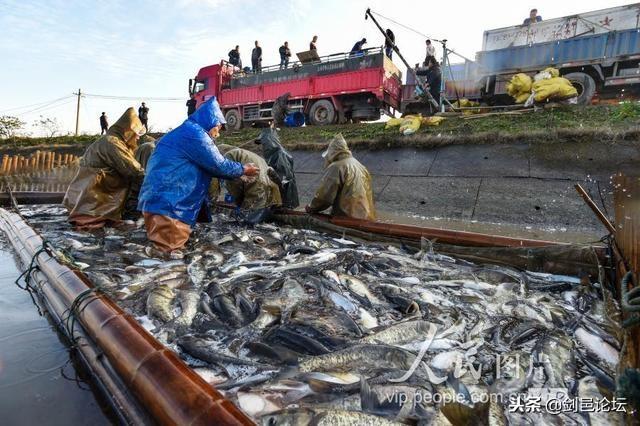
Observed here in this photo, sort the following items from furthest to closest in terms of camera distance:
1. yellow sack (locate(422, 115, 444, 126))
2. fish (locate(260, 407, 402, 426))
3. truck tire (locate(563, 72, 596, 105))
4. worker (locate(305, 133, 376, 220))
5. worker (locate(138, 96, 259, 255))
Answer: truck tire (locate(563, 72, 596, 105)) → yellow sack (locate(422, 115, 444, 126)) → worker (locate(305, 133, 376, 220)) → worker (locate(138, 96, 259, 255)) → fish (locate(260, 407, 402, 426))

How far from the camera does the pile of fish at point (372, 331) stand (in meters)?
1.70

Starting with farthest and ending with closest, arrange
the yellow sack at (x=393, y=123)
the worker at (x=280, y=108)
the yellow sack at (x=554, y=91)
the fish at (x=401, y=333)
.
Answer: the worker at (x=280, y=108) < the yellow sack at (x=393, y=123) < the yellow sack at (x=554, y=91) < the fish at (x=401, y=333)

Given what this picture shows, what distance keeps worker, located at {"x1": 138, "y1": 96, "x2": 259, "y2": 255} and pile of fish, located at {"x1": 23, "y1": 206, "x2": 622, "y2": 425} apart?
0.34 meters

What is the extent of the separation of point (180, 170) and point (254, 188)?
2.04 m

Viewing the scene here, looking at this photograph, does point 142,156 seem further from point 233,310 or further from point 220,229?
point 233,310

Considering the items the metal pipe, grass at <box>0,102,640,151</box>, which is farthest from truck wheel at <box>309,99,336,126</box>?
the metal pipe

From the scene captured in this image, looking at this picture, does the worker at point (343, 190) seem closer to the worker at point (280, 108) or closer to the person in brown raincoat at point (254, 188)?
the person in brown raincoat at point (254, 188)

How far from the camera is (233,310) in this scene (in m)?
2.80

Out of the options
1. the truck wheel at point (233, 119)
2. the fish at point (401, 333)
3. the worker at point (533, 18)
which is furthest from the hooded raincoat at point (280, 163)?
the worker at point (533, 18)

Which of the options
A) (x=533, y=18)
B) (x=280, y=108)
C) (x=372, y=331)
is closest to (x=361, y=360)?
(x=372, y=331)

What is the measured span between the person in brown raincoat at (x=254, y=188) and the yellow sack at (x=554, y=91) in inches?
387

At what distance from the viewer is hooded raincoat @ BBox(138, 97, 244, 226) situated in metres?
4.67

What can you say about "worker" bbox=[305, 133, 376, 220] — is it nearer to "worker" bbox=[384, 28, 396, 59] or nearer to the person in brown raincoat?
the person in brown raincoat

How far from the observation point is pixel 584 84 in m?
14.0
